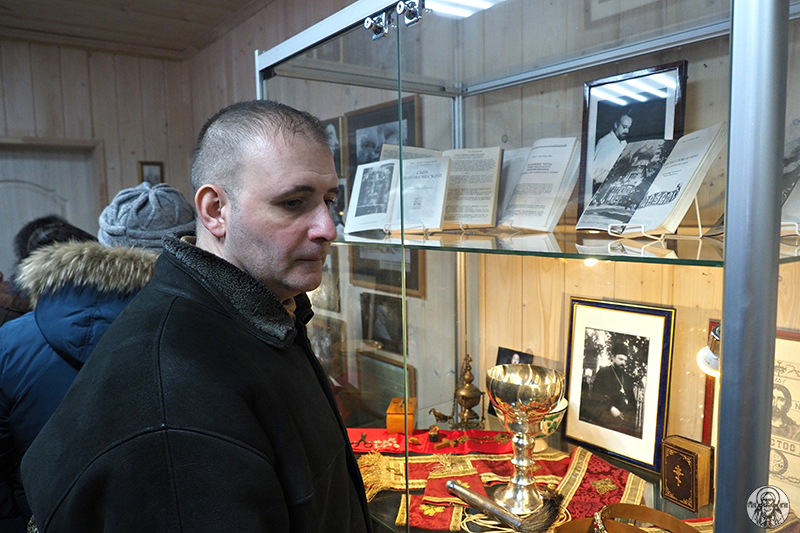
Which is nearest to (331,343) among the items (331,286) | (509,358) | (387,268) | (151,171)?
(331,286)

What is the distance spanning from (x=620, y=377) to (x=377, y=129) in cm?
84

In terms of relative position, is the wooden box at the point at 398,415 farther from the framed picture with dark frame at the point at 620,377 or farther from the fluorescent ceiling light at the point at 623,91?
the fluorescent ceiling light at the point at 623,91

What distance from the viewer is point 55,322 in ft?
4.45

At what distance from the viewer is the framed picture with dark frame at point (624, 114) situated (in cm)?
110

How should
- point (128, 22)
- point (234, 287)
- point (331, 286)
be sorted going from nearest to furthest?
point (234, 287), point (331, 286), point (128, 22)

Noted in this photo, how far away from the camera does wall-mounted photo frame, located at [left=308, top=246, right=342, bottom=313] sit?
163 cm

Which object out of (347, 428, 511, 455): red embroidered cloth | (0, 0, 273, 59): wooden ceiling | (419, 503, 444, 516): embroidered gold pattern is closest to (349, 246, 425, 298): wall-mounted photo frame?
(347, 428, 511, 455): red embroidered cloth

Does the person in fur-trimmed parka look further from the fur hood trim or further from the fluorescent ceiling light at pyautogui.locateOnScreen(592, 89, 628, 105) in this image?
the fluorescent ceiling light at pyautogui.locateOnScreen(592, 89, 628, 105)

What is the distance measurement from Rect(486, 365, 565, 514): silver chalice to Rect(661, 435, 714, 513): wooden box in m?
0.25

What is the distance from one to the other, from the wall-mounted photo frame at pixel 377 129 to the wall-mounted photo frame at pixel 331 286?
21 cm

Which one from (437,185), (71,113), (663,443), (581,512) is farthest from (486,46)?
(71,113)

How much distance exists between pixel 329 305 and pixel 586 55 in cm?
95

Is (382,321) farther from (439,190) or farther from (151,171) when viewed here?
(151,171)

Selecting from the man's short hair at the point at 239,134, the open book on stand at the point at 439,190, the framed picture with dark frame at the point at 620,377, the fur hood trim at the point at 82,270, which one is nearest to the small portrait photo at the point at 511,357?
the framed picture with dark frame at the point at 620,377
